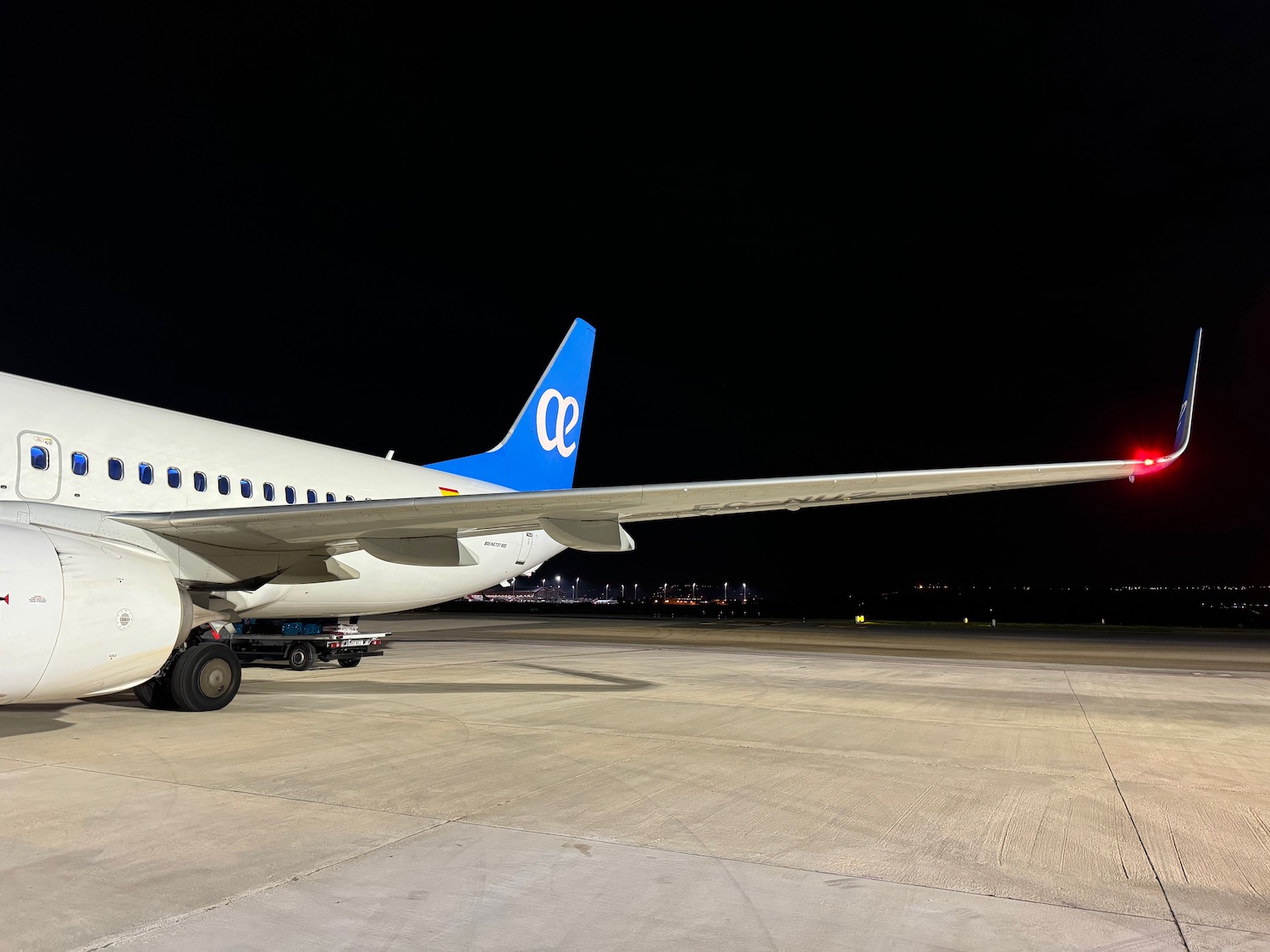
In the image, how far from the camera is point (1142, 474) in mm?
10453

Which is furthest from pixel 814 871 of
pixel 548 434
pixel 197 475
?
pixel 548 434

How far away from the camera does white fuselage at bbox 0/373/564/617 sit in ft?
29.2

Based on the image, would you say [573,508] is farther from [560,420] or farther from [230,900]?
[560,420]

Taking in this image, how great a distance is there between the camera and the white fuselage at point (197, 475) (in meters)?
8.90

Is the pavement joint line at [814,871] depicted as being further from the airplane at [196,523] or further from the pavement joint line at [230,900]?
the airplane at [196,523]

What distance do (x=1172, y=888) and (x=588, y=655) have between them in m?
16.0

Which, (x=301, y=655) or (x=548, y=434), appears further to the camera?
(x=548, y=434)

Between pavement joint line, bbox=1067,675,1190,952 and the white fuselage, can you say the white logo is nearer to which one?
the white fuselage

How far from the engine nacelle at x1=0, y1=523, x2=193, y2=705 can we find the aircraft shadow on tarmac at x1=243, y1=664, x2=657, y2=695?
13.2ft

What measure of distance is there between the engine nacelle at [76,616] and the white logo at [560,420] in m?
11.3

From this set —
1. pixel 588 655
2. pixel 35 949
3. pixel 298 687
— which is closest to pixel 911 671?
pixel 588 655

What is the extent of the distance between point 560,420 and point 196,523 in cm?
1125

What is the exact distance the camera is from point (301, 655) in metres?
15.2

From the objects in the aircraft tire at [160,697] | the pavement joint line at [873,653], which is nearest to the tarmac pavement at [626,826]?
the aircraft tire at [160,697]
